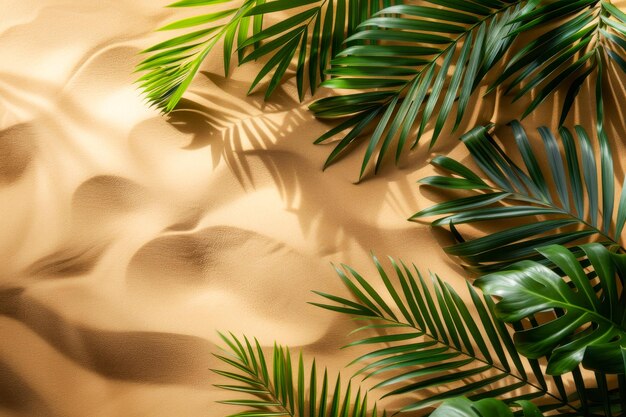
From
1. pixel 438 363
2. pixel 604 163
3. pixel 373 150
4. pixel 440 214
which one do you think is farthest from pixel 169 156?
pixel 604 163

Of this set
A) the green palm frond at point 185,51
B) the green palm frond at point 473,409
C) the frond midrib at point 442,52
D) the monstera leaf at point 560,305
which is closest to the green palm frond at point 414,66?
the frond midrib at point 442,52

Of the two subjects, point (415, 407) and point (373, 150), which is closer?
point (415, 407)

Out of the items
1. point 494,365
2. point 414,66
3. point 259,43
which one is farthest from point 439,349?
point 259,43

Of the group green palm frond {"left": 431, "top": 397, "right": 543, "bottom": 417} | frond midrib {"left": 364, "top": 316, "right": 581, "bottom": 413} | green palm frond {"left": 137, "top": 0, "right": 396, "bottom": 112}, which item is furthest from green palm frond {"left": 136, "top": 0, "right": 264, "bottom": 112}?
green palm frond {"left": 431, "top": 397, "right": 543, "bottom": 417}

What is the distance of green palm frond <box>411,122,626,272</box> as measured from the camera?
3.06 ft

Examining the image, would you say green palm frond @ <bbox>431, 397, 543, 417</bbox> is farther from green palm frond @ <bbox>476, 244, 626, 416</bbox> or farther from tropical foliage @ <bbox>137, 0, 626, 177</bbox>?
tropical foliage @ <bbox>137, 0, 626, 177</bbox>

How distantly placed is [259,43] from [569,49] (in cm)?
57

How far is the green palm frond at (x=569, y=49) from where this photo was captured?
0.95m

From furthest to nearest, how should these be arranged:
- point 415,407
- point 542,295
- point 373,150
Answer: point 373,150, point 415,407, point 542,295

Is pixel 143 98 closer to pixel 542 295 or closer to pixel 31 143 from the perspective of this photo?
pixel 31 143

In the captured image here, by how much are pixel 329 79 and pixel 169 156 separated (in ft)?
1.14

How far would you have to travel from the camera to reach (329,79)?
41.5 inches

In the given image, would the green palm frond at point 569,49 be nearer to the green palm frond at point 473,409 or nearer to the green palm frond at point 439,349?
the green palm frond at point 439,349

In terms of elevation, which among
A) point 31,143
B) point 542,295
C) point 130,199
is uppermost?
point 31,143
